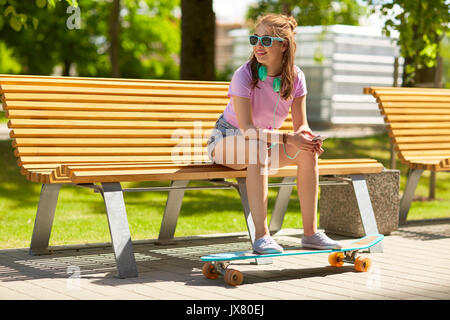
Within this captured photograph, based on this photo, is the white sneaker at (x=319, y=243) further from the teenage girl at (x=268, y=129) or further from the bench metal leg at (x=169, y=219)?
the bench metal leg at (x=169, y=219)

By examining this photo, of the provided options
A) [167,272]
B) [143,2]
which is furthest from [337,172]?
[143,2]

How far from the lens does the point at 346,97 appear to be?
22359mm

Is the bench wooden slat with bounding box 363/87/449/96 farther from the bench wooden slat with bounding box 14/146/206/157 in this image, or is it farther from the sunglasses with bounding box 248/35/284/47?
the sunglasses with bounding box 248/35/284/47

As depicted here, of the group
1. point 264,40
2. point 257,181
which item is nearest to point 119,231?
point 257,181

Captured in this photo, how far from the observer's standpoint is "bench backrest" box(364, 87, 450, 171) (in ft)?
23.5

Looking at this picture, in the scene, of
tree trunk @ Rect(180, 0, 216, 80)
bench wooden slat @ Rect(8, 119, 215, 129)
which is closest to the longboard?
bench wooden slat @ Rect(8, 119, 215, 129)

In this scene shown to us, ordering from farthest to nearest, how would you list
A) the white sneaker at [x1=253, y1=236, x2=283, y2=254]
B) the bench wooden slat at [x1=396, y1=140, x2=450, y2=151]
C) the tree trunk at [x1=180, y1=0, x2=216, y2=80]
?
the tree trunk at [x1=180, y1=0, x2=216, y2=80] → the bench wooden slat at [x1=396, y1=140, x2=450, y2=151] → the white sneaker at [x1=253, y1=236, x2=283, y2=254]

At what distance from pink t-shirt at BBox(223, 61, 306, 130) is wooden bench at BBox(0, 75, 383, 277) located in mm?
383

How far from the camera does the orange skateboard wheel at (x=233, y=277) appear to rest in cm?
448

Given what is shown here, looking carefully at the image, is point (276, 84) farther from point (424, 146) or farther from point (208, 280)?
point (424, 146)

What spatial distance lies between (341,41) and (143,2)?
65.4ft

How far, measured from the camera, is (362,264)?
16.2ft

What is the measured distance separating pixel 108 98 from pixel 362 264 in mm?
2196
